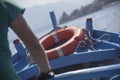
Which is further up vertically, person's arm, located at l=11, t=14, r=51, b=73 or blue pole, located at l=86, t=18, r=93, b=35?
person's arm, located at l=11, t=14, r=51, b=73

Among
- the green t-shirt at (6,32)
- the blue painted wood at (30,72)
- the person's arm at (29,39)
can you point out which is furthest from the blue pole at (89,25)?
the green t-shirt at (6,32)

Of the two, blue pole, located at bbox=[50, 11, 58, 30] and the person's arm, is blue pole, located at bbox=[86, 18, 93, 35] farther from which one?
the person's arm

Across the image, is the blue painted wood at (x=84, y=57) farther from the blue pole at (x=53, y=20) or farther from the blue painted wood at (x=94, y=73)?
the blue pole at (x=53, y=20)

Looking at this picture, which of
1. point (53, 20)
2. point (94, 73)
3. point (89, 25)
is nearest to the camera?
point (94, 73)

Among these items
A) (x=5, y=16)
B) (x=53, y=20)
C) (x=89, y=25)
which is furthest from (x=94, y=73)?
(x=53, y=20)

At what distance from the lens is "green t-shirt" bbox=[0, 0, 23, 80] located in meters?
1.88

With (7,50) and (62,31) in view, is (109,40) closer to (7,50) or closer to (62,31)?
(62,31)

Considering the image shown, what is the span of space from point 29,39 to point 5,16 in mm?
303

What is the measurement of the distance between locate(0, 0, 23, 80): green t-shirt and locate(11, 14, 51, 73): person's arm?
6 centimetres

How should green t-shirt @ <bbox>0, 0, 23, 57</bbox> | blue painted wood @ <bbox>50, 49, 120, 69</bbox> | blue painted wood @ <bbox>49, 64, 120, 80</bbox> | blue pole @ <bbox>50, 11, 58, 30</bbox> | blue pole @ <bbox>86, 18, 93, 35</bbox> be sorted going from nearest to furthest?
green t-shirt @ <bbox>0, 0, 23, 57</bbox> → blue painted wood @ <bbox>49, 64, 120, 80</bbox> → blue painted wood @ <bbox>50, 49, 120, 69</bbox> → blue pole @ <bbox>86, 18, 93, 35</bbox> → blue pole @ <bbox>50, 11, 58, 30</bbox>

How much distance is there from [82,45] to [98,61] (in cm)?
59

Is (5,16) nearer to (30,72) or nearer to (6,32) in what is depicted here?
(6,32)

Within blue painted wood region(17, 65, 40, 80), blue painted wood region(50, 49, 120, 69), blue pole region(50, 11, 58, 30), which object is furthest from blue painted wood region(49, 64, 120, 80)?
blue pole region(50, 11, 58, 30)

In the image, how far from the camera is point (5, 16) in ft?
6.18
